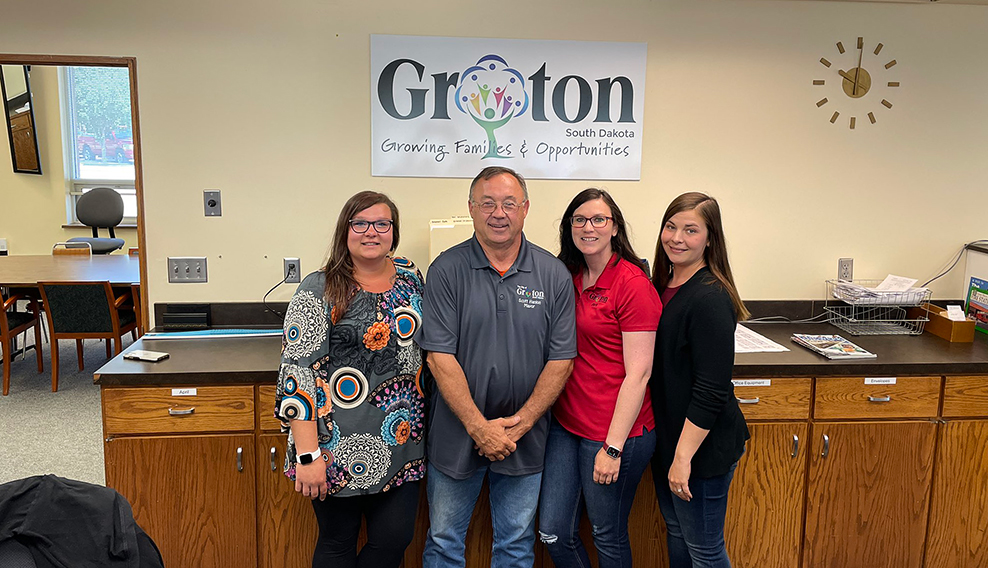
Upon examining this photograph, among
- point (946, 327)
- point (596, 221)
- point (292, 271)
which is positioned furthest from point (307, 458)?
point (946, 327)

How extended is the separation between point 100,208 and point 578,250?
20.2ft

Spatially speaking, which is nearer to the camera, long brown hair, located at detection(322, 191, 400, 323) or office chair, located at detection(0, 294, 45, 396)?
long brown hair, located at detection(322, 191, 400, 323)

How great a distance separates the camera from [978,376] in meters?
2.34

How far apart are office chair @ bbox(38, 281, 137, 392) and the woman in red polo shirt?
3640 mm

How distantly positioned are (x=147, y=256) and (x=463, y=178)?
4.41 ft

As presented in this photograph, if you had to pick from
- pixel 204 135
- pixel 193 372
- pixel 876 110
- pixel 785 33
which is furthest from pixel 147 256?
pixel 876 110

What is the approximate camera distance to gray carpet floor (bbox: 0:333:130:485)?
10.8 ft

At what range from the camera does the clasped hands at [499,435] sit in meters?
1.74

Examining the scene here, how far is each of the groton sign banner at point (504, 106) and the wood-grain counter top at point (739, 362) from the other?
945mm

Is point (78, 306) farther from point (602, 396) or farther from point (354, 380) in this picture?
point (602, 396)

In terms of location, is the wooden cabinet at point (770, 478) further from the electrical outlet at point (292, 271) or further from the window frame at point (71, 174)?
the window frame at point (71, 174)

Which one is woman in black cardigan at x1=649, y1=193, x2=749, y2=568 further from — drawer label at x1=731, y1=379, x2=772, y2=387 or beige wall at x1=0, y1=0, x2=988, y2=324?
beige wall at x1=0, y1=0, x2=988, y2=324

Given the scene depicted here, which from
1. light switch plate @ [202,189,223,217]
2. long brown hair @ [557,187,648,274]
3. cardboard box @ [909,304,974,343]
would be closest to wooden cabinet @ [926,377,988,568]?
cardboard box @ [909,304,974,343]

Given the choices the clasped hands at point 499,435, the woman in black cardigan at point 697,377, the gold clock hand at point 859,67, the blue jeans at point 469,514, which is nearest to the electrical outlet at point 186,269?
the blue jeans at point 469,514
